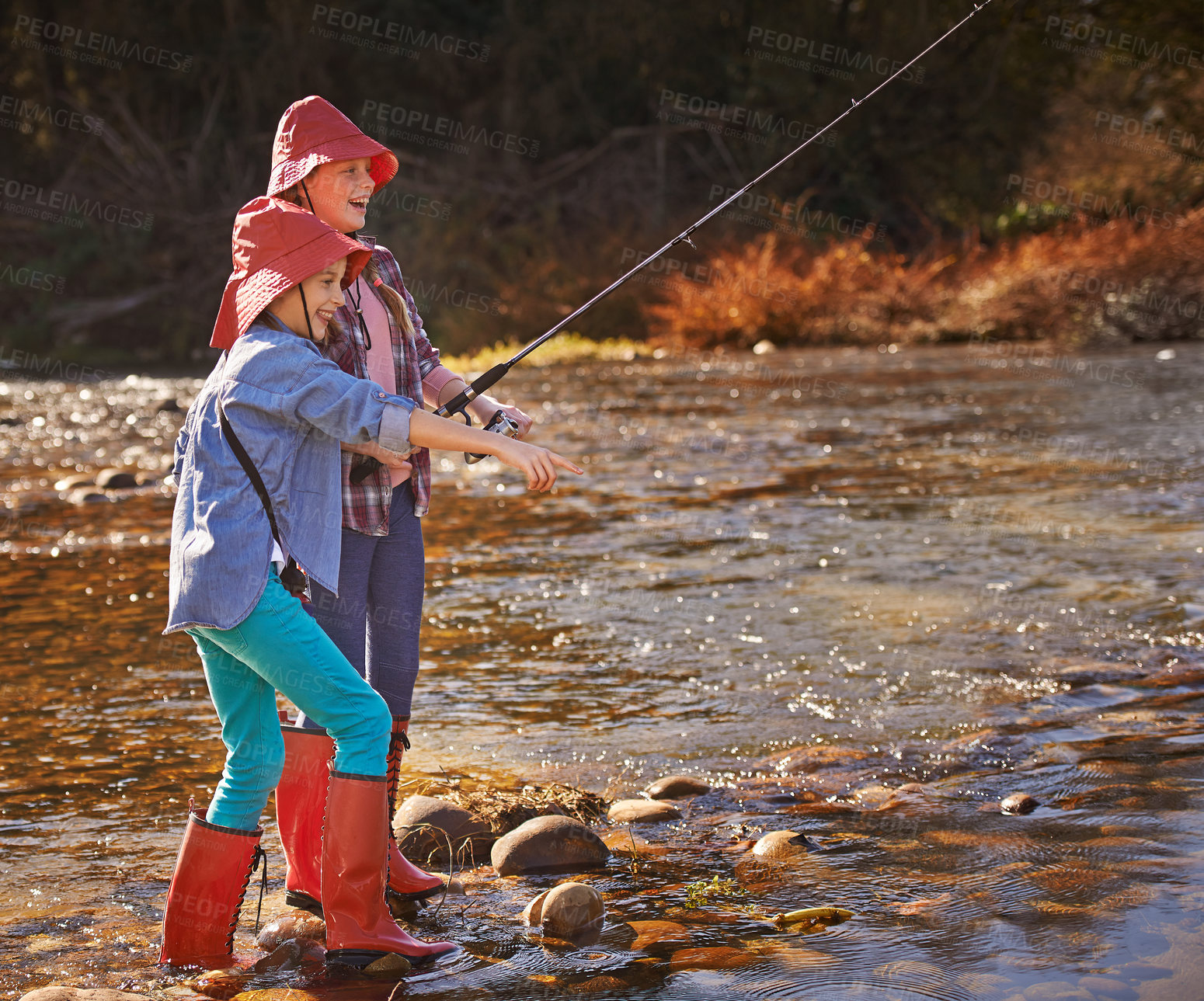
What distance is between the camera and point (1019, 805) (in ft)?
12.5

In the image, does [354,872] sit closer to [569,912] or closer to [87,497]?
[569,912]

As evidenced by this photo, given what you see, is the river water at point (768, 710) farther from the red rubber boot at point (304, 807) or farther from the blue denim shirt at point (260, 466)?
the blue denim shirt at point (260, 466)

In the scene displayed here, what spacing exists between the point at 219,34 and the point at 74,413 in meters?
17.2

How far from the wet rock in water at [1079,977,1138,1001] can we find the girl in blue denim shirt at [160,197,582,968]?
54.0 inches

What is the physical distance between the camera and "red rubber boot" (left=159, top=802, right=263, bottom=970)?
2.96 meters

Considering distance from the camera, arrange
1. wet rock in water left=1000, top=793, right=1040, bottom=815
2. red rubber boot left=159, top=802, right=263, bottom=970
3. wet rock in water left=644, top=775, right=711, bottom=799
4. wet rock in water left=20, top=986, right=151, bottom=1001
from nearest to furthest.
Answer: wet rock in water left=20, top=986, right=151, bottom=1001 → red rubber boot left=159, top=802, right=263, bottom=970 → wet rock in water left=1000, top=793, right=1040, bottom=815 → wet rock in water left=644, top=775, right=711, bottom=799

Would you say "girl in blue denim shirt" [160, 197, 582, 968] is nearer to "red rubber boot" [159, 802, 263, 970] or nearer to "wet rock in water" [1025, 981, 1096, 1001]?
"red rubber boot" [159, 802, 263, 970]

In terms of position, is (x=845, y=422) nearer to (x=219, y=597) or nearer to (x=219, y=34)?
(x=219, y=597)

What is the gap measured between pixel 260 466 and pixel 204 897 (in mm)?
946

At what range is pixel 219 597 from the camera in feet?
9.25

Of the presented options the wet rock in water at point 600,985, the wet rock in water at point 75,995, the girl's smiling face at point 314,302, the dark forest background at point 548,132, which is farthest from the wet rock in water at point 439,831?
the dark forest background at point 548,132

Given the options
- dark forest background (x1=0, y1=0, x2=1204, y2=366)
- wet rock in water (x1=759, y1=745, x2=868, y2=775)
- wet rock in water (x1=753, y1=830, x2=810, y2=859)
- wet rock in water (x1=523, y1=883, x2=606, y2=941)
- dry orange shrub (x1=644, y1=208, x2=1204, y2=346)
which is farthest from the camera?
dark forest background (x1=0, y1=0, x2=1204, y2=366)

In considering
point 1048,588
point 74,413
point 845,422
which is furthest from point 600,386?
point 1048,588

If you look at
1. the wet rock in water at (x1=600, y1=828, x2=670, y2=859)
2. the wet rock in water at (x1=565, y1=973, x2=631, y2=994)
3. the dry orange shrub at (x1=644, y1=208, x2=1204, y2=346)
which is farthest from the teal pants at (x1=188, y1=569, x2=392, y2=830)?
the dry orange shrub at (x1=644, y1=208, x2=1204, y2=346)
